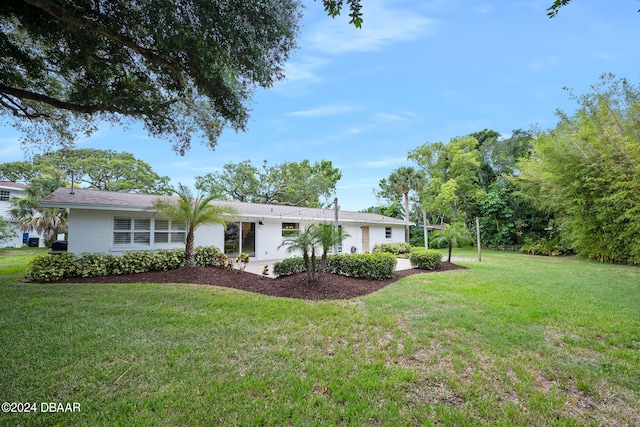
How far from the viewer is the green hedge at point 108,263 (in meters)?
7.93

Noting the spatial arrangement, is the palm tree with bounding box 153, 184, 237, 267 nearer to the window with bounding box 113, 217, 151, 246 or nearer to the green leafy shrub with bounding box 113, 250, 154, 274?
the green leafy shrub with bounding box 113, 250, 154, 274

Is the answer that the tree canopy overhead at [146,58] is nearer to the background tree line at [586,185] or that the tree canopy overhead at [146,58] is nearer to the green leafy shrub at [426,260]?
the green leafy shrub at [426,260]

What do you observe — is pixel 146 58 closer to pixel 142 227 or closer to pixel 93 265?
pixel 93 265

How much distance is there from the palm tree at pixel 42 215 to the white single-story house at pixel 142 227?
973cm

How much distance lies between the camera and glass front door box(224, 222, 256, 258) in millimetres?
13395

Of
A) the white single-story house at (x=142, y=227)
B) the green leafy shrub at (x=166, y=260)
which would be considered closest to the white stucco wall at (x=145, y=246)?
the white single-story house at (x=142, y=227)

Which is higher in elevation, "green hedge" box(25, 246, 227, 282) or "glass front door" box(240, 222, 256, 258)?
"glass front door" box(240, 222, 256, 258)

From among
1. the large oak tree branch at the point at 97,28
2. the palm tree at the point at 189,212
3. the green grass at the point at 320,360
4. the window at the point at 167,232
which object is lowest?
the green grass at the point at 320,360

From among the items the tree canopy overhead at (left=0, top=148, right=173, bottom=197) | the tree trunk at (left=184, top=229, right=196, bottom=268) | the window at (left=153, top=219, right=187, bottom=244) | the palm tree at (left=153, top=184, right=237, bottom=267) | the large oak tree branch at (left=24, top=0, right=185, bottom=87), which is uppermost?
the tree canopy overhead at (left=0, top=148, right=173, bottom=197)

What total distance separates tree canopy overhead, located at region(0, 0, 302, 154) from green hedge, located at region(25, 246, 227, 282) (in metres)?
3.94

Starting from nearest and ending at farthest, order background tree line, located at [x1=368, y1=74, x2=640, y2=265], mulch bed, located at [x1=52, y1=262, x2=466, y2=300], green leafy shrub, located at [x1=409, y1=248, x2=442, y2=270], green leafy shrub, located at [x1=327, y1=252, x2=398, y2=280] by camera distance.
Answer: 1. mulch bed, located at [x1=52, y1=262, x2=466, y2=300]
2. green leafy shrub, located at [x1=327, y1=252, x2=398, y2=280]
3. green leafy shrub, located at [x1=409, y1=248, x2=442, y2=270]
4. background tree line, located at [x1=368, y1=74, x2=640, y2=265]

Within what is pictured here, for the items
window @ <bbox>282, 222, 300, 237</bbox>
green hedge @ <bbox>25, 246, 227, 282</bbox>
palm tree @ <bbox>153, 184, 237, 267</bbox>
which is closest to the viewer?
green hedge @ <bbox>25, 246, 227, 282</bbox>

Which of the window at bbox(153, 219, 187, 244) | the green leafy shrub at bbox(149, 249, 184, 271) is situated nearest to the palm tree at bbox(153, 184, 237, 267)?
the green leafy shrub at bbox(149, 249, 184, 271)

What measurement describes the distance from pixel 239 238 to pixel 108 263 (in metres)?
5.64
